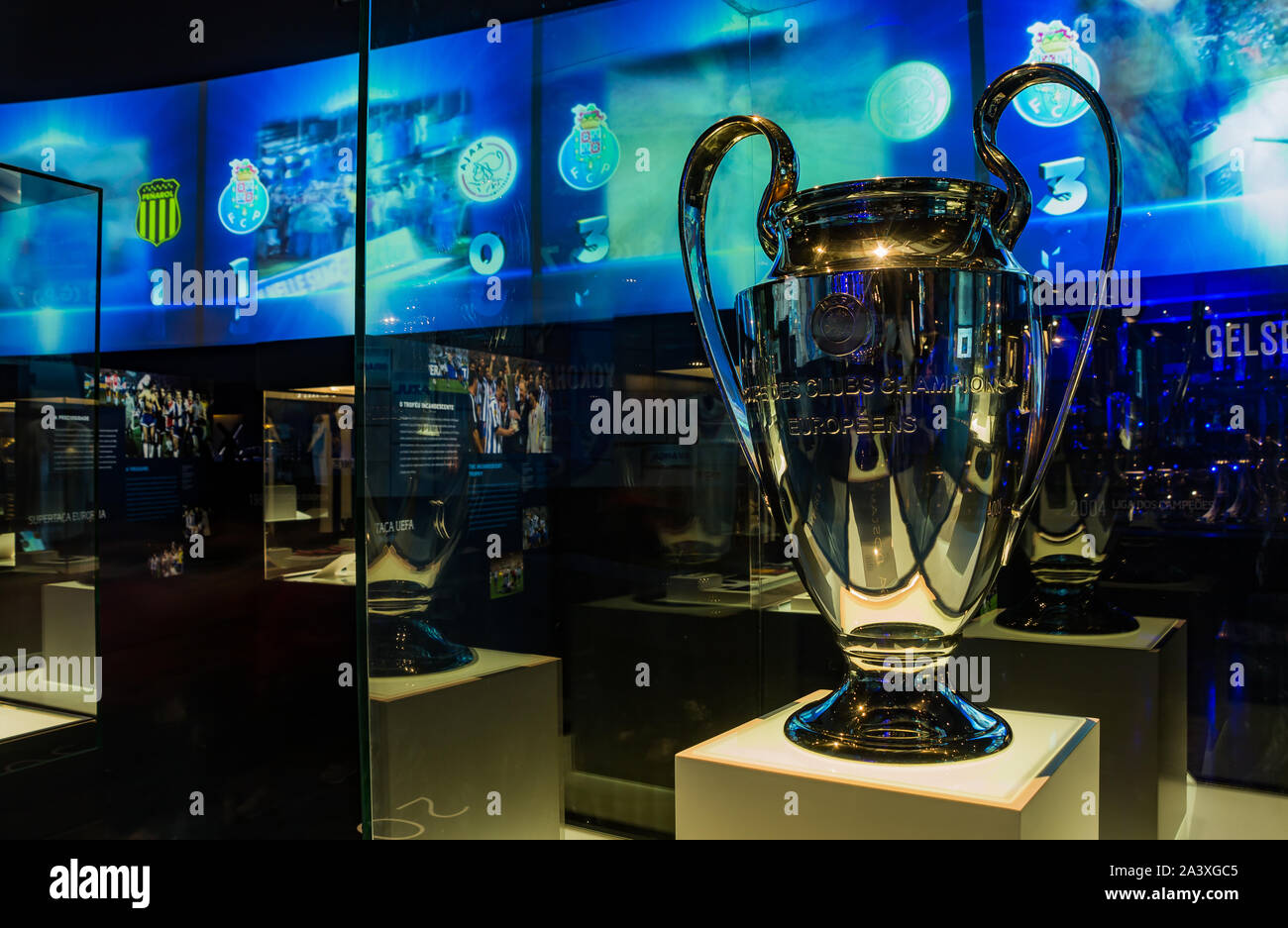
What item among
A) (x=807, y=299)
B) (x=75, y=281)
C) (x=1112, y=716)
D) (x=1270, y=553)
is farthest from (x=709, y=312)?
(x=75, y=281)

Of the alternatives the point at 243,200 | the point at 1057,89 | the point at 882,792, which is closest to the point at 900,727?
the point at 882,792

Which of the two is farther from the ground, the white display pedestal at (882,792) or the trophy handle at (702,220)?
the trophy handle at (702,220)

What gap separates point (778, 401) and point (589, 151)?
2.34ft

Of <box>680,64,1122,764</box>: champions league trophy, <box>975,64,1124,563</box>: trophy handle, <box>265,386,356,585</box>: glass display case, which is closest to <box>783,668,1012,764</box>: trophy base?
<box>680,64,1122,764</box>: champions league trophy

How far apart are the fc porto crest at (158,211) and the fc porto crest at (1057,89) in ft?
13.9

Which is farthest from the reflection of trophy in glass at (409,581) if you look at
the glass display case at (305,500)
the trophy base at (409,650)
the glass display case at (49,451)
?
the glass display case at (305,500)

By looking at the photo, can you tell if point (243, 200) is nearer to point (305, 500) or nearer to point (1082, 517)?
point (305, 500)

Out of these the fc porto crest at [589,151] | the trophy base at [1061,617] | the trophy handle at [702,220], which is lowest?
the trophy base at [1061,617]

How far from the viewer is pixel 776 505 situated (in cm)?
92

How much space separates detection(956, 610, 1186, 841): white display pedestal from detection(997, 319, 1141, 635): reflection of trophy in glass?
29 millimetres

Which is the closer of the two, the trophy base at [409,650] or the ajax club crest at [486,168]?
the trophy base at [409,650]

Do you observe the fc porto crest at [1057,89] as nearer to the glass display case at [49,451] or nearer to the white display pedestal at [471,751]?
the white display pedestal at [471,751]

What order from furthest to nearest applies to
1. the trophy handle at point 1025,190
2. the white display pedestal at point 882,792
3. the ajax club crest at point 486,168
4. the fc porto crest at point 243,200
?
the fc porto crest at point 243,200 → the ajax club crest at point 486,168 → the trophy handle at point 1025,190 → the white display pedestal at point 882,792

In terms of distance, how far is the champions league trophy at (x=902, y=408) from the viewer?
2.61 feet
